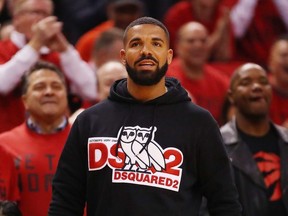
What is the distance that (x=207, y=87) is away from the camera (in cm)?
794

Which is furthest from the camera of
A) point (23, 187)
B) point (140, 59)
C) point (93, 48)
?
point (93, 48)

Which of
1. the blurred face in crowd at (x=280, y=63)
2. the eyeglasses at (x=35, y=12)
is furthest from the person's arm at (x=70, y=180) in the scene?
the blurred face in crowd at (x=280, y=63)

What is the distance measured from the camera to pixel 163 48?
14.7 feet

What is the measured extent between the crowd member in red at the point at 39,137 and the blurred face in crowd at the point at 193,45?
186 cm

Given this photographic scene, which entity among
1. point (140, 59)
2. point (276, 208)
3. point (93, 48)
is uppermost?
point (93, 48)

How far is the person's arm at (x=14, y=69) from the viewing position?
6.49 meters

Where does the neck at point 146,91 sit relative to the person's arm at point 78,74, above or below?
below

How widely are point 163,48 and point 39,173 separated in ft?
5.64

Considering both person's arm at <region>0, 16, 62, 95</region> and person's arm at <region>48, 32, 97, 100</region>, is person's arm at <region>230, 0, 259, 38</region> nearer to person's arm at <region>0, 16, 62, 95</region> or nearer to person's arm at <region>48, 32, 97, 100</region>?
person's arm at <region>48, 32, 97, 100</region>

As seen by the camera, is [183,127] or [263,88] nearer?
[183,127]

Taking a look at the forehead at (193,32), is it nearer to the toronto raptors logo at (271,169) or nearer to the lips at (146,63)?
the toronto raptors logo at (271,169)

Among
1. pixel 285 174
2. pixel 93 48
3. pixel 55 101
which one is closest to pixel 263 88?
pixel 285 174

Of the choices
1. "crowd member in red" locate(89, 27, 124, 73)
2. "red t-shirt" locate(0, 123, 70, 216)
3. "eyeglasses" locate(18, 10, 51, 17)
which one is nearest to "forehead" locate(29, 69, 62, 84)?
"red t-shirt" locate(0, 123, 70, 216)

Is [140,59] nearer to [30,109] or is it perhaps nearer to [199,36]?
[30,109]
